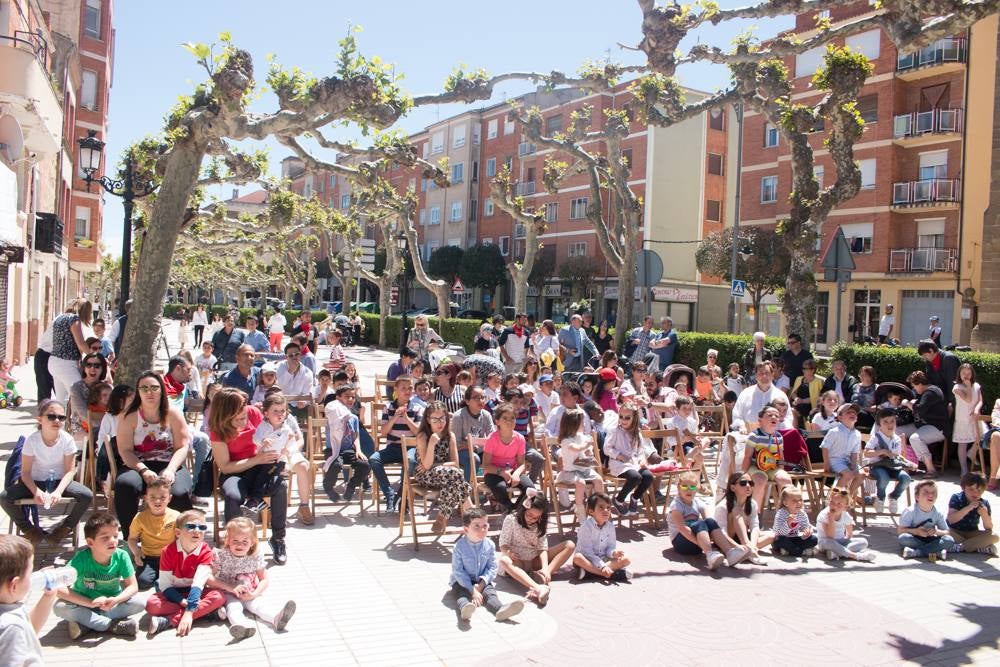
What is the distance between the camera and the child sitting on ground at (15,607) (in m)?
3.49

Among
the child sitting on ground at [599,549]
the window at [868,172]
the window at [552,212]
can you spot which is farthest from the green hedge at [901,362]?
the window at [552,212]

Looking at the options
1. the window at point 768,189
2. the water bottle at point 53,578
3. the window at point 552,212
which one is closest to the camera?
the water bottle at point 53,578

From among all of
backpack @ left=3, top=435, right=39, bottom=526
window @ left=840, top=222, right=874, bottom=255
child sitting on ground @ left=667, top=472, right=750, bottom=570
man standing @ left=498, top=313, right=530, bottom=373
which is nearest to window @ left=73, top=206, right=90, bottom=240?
man standing @ left=498, top=313, right=530, bottom=373

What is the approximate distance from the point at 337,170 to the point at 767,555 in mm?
14757

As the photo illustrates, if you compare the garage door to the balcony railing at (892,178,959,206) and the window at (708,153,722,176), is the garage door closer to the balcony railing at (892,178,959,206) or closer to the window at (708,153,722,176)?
the balcony railing at (892,178,959,206)

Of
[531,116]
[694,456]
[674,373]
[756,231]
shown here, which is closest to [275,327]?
[531,116]

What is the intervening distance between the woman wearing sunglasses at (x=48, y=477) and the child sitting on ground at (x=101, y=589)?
1.34 metres

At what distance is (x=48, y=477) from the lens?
21.4 feet

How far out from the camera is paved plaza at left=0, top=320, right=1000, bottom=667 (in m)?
5.13

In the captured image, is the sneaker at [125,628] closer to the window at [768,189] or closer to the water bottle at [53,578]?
the water bottle at [53,578]

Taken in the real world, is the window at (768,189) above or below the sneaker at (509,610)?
Result: above

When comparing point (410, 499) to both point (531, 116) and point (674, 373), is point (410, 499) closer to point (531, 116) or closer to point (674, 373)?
point (674, 373)

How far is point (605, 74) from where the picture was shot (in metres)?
18.3

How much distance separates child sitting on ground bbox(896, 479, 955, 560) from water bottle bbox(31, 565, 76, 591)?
681cm
